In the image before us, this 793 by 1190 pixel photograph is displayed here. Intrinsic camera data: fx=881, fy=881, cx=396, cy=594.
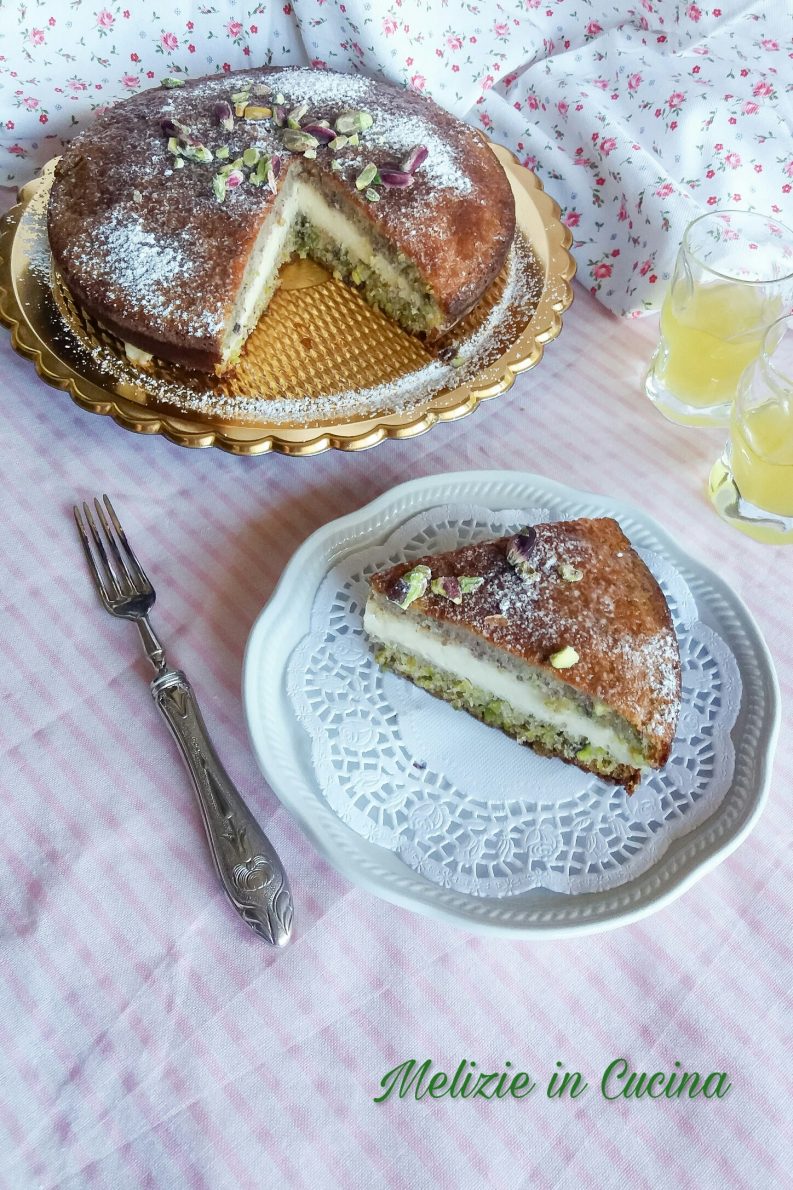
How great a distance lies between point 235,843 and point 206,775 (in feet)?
0.43

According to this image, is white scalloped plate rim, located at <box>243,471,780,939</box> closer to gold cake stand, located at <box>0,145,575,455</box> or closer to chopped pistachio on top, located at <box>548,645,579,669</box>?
gold cake stand, located at <box>0,145,575,455</box>

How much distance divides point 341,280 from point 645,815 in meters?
1.52

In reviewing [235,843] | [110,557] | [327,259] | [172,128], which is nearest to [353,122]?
[327,259]

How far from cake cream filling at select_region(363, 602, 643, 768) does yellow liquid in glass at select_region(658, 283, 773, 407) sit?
0.85 m

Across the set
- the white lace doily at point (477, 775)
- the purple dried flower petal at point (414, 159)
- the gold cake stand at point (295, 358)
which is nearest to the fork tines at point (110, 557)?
the gold cake stand at point (295, 358)

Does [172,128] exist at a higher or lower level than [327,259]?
higher

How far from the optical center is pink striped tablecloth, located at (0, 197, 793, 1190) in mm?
1204

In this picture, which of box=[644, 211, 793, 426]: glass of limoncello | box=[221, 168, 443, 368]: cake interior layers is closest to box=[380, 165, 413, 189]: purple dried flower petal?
box=[221, 168, 443, 368]: cake interior layers

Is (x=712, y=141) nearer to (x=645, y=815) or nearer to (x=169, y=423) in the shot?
(x=169, y=423)

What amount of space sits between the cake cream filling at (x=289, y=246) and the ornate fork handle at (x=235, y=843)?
909 mm

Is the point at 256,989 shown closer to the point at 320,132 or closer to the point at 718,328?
the point at 718,328

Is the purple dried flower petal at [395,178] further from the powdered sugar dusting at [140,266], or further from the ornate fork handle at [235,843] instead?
the ornate fork handle at [235,843]

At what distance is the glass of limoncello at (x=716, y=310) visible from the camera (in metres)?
1.90

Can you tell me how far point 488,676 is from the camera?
1.59 meters
